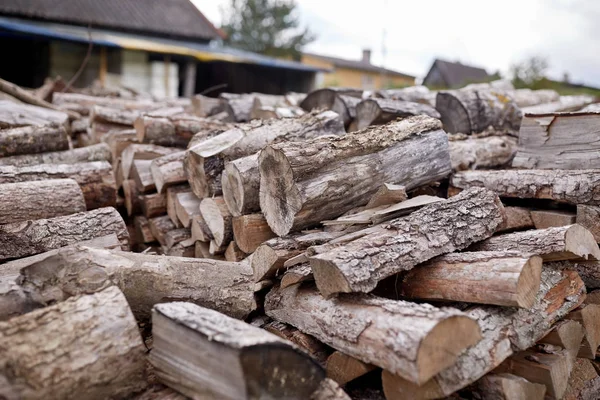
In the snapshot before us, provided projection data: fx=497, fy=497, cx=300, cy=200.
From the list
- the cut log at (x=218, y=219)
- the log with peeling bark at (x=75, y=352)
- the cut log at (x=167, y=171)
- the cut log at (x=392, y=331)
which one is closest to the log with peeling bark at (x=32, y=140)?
the cut log at (x=167, y=171)

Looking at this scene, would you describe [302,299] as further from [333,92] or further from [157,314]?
[333,92]

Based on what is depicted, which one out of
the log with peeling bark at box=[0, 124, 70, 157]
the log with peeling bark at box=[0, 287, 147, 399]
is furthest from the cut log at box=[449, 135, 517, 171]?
the log with peeling bark at box=[0, 124, 70, 157]

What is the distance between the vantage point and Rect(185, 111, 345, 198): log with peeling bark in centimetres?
347

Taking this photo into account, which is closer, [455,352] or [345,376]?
[455,352]

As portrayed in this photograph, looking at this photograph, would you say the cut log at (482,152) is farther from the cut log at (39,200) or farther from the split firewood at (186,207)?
the cut log at (39,200)

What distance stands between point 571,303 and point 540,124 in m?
1.60

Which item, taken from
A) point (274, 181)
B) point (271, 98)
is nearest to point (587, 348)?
point (274, 181)

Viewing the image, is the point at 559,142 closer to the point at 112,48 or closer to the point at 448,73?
the point at 112,48

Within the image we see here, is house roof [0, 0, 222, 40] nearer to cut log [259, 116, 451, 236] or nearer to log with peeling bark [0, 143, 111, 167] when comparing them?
log with peeling bark [0, 143, 111, 167]

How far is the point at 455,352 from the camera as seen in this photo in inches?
79.3

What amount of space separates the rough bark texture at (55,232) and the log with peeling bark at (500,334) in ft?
6.63

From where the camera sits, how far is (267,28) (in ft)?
95.4

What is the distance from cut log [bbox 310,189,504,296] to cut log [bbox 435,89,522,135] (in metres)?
2.14

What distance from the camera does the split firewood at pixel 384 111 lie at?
4.48 m
